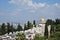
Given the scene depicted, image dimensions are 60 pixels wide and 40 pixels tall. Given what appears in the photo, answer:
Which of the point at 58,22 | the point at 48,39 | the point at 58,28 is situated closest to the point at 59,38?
the point at 48,39

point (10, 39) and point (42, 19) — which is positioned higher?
point (42, 19)

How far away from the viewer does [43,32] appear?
5247cm

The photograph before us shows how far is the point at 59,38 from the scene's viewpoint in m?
39.6

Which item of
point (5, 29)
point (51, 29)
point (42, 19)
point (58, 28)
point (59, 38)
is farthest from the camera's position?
point (5, 29)

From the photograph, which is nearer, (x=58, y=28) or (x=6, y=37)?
(x=58, y=28)

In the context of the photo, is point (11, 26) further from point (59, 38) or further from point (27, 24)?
point (59, 38)

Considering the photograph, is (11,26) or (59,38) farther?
(11,26)

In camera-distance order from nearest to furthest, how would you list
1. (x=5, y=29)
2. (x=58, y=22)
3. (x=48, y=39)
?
1. (x=48, y=39)
2. (x=58, y=22)
3. (x=5, y=29)

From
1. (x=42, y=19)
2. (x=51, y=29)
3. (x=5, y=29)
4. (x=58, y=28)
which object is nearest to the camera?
(x=58, y=28)

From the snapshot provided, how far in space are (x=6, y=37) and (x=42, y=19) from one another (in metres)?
10.8

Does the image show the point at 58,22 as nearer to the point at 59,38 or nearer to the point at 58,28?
the point at 58,28

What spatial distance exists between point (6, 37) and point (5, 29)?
862 cm

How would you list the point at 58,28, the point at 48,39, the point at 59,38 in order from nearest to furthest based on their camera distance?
the point at 59,38 → the point at 48,39 → the point at 58,28

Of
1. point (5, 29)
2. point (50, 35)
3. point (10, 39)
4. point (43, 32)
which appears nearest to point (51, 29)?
point (43, 32)
